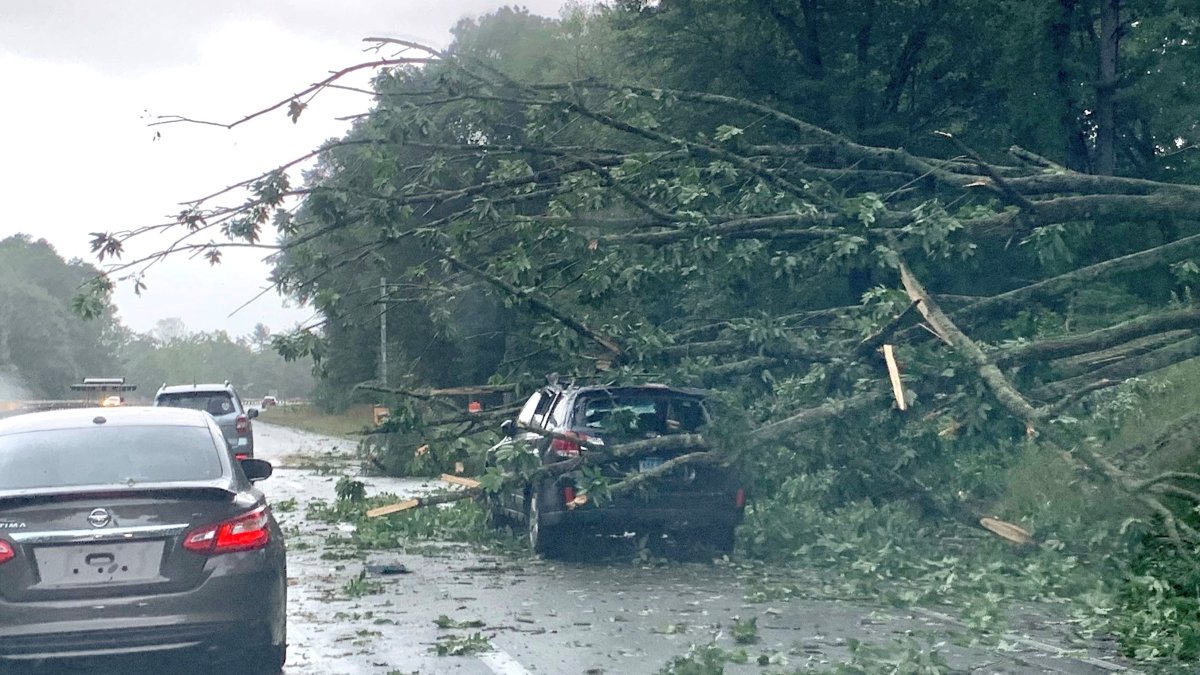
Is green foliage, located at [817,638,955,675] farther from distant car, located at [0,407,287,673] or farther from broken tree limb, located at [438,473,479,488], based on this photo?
broken tree limb, located at [438,473,479,488]

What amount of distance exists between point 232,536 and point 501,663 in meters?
1.89

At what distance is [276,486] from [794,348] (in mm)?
14369

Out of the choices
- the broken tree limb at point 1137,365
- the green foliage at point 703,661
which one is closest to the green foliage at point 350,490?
the broken tree limb at point 1137,365

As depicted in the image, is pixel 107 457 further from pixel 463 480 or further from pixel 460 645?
pixel 463 480

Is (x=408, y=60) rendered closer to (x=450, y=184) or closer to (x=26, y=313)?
(x=450, y=184)

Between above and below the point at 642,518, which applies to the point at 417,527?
below

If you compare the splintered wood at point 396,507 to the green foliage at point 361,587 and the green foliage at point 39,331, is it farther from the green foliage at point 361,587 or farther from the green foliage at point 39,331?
the green foliage at point 39,331

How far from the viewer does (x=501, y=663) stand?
8820 millimetres

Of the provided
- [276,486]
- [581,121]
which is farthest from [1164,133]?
[276,486]

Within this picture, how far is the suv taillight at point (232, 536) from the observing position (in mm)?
7652

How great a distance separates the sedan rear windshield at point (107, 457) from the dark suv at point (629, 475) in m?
4.90

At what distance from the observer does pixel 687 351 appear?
14406mm

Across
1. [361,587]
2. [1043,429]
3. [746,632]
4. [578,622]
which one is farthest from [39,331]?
[746,632]

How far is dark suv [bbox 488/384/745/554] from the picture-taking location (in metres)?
13.7
